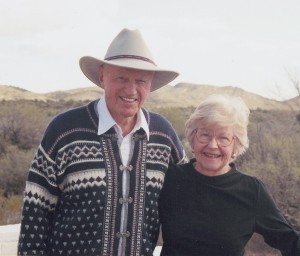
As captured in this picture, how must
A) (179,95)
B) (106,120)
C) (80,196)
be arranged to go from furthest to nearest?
(179,95) < (106,120) < (80,196)

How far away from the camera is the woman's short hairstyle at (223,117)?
124 inches

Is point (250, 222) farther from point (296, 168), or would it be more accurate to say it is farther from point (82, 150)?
point (296, 168)

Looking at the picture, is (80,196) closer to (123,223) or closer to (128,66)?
(123,223)

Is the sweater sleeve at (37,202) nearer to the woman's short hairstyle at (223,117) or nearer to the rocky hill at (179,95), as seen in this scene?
the woman's short hairstyle at (223,117)

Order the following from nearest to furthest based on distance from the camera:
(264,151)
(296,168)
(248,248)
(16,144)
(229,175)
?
(229,175) < (248,248) < (296,168) < (264,151) < (16,144)

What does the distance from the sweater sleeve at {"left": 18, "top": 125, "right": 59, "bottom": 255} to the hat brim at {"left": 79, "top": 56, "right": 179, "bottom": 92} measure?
0.59 m

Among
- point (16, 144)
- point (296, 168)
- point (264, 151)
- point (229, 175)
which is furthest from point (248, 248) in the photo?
point (16, 144)

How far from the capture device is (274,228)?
3066 millimetres

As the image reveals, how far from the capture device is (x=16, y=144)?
17297mm

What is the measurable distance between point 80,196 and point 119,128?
17.6 inches

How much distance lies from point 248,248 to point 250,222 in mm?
5704

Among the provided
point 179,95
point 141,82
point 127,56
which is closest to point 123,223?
point 141,82

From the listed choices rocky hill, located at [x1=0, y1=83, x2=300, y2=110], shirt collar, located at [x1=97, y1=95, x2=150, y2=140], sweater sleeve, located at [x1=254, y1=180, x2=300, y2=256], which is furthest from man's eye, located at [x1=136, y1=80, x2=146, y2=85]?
rocky hill, located at [x1=0, y1=83, x2=300, y2=110]

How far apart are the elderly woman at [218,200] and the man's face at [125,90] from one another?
0.37 metres
